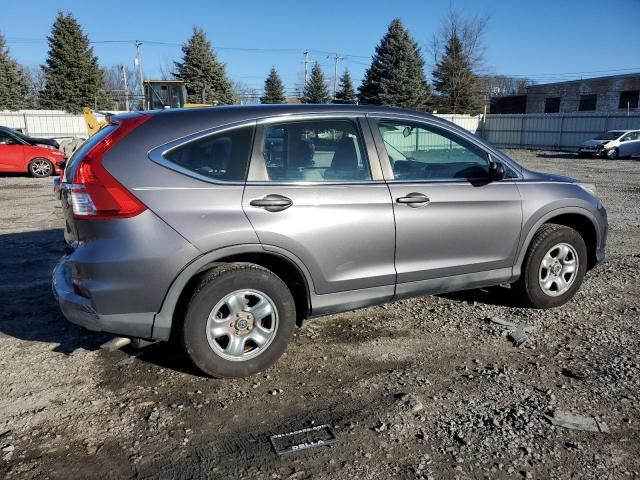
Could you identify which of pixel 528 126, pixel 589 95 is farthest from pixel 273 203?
pixel 589 95

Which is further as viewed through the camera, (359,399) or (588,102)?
(588,102)

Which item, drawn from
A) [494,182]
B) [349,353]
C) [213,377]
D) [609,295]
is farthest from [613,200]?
[213,377]

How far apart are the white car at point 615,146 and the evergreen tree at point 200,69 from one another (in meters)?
30.9

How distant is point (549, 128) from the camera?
34.6m

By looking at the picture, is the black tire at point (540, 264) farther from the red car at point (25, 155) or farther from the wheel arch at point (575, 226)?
the red car at point (25, 155)

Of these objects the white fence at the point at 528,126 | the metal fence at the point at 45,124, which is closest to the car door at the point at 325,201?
the white fence at the point at 528,126

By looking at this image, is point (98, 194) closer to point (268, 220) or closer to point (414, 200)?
point (268, 220)

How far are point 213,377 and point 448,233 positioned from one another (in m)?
2.05

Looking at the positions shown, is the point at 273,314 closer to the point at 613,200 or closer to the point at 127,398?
the point at 127,398

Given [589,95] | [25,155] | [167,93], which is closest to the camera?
[25,155]

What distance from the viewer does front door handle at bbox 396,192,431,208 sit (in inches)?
153

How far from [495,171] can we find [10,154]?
15993 mm

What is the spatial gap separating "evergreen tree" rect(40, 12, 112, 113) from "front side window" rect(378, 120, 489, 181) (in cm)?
4540

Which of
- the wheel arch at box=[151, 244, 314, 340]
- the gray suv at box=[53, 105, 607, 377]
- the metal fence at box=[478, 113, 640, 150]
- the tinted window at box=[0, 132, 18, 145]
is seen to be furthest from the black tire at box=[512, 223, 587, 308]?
the metal fence at box=[478, 113, 640, 150]
